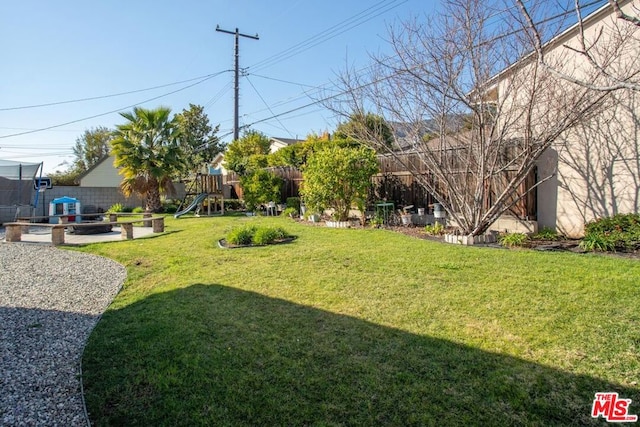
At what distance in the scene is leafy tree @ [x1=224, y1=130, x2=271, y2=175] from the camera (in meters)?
18.7

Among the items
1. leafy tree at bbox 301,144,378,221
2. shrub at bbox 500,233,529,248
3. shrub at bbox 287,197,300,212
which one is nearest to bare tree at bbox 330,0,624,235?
shrub at bbox 500,233,529,248

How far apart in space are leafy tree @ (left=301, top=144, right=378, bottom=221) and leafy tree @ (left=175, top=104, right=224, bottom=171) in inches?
906

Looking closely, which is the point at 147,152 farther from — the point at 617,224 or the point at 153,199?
the point at 617,224

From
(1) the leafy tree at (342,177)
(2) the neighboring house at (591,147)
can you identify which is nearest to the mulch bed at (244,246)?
(1) the leafy tree at (342,177)

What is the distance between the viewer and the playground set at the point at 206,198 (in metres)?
15.7

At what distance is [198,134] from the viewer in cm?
3262

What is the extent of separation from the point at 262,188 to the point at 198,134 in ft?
68.8

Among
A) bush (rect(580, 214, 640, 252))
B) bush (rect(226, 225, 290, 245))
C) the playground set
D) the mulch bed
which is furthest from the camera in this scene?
the playground set

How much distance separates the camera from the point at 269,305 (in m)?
4.02

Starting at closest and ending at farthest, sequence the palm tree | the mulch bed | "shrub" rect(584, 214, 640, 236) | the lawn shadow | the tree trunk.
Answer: the lawn shadow → "shrub" rect(584, 214, 640, 236) → the mulch bed → the palm tree → the tree trunk

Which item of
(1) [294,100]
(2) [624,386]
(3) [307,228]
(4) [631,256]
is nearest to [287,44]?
→ (1) [294,100]

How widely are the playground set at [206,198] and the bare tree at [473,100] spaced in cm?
973

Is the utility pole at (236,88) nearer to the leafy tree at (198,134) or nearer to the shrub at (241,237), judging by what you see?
the leafy tree at (198,134)

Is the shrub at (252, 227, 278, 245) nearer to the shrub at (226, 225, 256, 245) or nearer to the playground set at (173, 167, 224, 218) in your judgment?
the shrub at (226, 225, 256, 245)
